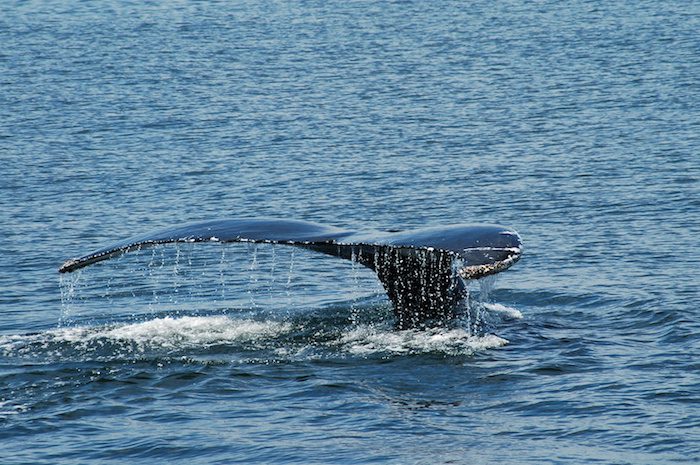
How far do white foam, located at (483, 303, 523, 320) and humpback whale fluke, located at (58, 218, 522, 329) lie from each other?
1.54 metres

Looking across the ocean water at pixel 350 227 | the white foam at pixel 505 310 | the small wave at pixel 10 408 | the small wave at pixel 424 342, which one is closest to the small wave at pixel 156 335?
the ocean water at pixel 350 227

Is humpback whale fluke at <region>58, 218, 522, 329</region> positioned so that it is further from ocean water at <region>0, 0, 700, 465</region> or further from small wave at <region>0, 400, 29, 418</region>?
small wave at <region>0, 400, 29, 418</region>

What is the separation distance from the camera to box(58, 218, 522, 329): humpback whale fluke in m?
11.2

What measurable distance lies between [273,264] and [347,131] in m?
10.6

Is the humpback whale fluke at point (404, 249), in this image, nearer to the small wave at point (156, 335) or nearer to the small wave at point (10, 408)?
the small wave at point (10, 408)

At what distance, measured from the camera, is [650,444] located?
11102 millimetres

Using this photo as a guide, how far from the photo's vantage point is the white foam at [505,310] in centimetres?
1495

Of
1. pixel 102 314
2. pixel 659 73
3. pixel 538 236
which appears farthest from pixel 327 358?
pixel 659 73

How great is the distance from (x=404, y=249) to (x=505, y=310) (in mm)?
3636

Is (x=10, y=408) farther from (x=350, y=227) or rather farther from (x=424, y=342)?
(x=350, y=227)

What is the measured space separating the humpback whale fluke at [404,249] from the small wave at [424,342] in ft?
0.48

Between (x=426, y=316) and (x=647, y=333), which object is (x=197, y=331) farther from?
(x=647, y=333)

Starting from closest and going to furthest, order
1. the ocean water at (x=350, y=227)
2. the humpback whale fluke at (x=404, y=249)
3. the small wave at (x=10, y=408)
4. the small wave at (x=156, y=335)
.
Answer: the humpback whale fluke at (x=404, y=249), the ocean water at (x=350, y=227), the small wave at (x=10, y=408), the small wave at (x=156, y=335)

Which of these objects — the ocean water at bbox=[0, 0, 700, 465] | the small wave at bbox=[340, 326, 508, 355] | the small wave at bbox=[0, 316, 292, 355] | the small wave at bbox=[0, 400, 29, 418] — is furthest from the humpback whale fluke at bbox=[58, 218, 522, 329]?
the small wave at bbox=[0, 316, 292, 355]
